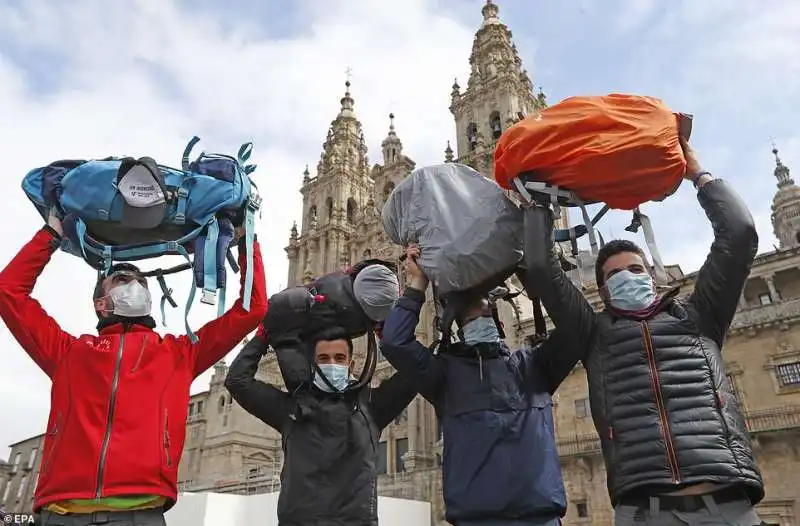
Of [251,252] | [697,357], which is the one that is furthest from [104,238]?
[697,357]

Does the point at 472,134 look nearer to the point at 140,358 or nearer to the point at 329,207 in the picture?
the point at 329,207

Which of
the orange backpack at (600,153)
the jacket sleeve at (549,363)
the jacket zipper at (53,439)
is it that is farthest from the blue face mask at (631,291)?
the jacket zipper at (53,439)

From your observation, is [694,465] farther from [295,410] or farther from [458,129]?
[458,129]

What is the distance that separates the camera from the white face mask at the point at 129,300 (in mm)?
4086

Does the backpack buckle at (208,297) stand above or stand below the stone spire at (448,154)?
below

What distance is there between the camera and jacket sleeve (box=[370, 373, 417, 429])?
4417 mm

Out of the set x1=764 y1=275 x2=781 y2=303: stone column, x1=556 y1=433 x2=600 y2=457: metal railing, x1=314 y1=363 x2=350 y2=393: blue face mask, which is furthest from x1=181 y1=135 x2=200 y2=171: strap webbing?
x1=764 y1=275 x2=781 y2=303: stone column

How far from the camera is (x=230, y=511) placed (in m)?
16.7

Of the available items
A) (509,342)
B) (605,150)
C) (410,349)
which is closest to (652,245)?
(605,150)

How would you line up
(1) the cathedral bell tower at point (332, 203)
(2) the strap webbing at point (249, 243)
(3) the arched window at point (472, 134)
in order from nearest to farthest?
(2) the strap webbing at point (249, 243), (3) the arched window at point (472, 134), (1) the cathedral bell tower at point (332, 203)

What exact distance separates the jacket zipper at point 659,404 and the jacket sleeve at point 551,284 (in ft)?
1.19

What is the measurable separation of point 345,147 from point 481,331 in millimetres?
38511

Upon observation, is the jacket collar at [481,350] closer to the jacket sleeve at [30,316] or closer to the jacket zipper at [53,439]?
the jacket zipper at [53,439]

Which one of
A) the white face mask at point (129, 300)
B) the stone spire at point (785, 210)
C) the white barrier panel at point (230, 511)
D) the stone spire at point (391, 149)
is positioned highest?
the stone spire at point (391, 149)
